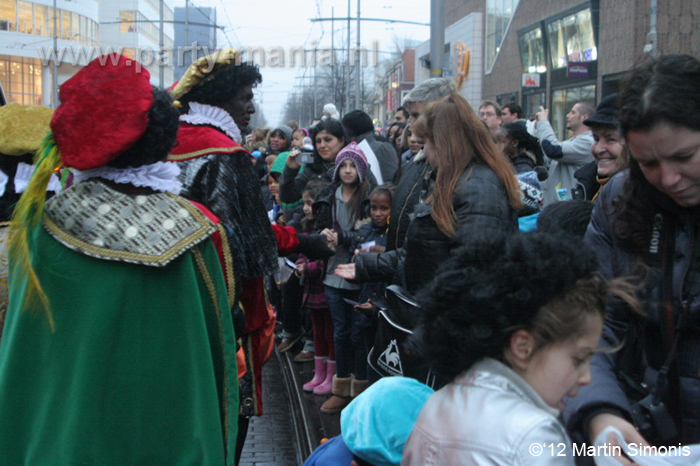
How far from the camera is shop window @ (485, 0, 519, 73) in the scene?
30.5 meters

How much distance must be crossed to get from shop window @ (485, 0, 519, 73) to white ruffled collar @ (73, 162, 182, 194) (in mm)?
29314

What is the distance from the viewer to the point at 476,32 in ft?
115

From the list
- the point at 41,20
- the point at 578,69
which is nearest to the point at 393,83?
the point at 41,20

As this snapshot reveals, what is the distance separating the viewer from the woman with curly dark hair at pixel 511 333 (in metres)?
1.57

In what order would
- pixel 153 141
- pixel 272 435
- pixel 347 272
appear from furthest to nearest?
pixel 272 435
pixel 347 272
pixel 153 141

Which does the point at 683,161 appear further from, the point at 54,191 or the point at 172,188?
the point at 54,191

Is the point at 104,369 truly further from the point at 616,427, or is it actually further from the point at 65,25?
the point at 65,25

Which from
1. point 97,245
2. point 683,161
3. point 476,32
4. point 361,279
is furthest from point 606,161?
point 476,32

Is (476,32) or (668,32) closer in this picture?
(668,32)

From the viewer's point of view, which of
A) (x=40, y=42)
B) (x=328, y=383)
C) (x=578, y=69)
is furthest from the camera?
(x=40, y=42)

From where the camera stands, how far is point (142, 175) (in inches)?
93.8

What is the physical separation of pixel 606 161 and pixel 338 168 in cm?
222

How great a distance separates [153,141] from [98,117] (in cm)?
20

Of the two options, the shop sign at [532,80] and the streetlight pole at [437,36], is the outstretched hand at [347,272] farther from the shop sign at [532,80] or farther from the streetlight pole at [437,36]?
the shop sign at [532,80]
